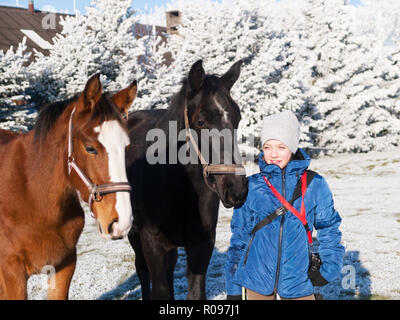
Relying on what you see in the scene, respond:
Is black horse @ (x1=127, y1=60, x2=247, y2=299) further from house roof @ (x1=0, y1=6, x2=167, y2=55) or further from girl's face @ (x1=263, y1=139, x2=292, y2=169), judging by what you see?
house roof @ (x1=0, y1=6, x2=167, y2=55)

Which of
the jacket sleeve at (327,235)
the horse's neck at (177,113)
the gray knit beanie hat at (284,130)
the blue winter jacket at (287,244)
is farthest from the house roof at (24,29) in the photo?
the jacket sleeve at (327,235)

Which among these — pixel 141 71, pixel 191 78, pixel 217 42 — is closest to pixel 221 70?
pixel 217 42

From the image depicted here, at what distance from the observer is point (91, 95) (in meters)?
2.21

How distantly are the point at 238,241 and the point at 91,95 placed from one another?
1.31 meters

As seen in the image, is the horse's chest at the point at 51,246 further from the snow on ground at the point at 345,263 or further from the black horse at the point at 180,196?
the snow on ground at the point at 345,263

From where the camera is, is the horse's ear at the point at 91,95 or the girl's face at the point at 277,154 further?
the girl's face at the point at 277,154

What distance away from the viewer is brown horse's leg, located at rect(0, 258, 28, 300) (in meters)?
2.34

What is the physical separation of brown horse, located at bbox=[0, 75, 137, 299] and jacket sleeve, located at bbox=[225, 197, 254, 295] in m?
0.79

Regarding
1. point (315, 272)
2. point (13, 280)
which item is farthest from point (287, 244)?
point (13, 280)

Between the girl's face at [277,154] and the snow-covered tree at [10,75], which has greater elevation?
the snow-covered tree at [10,75]

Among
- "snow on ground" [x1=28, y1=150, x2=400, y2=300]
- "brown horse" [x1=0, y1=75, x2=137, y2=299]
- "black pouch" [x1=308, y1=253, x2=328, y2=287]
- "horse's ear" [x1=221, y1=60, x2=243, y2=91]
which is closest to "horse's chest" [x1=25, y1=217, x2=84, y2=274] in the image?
"brown horse" [x1=0, y1=75, x2=137, y2=299]

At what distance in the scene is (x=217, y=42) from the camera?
20609mm

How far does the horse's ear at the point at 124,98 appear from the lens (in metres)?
2.56

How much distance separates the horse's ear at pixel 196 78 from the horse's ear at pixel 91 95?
3.12ft
